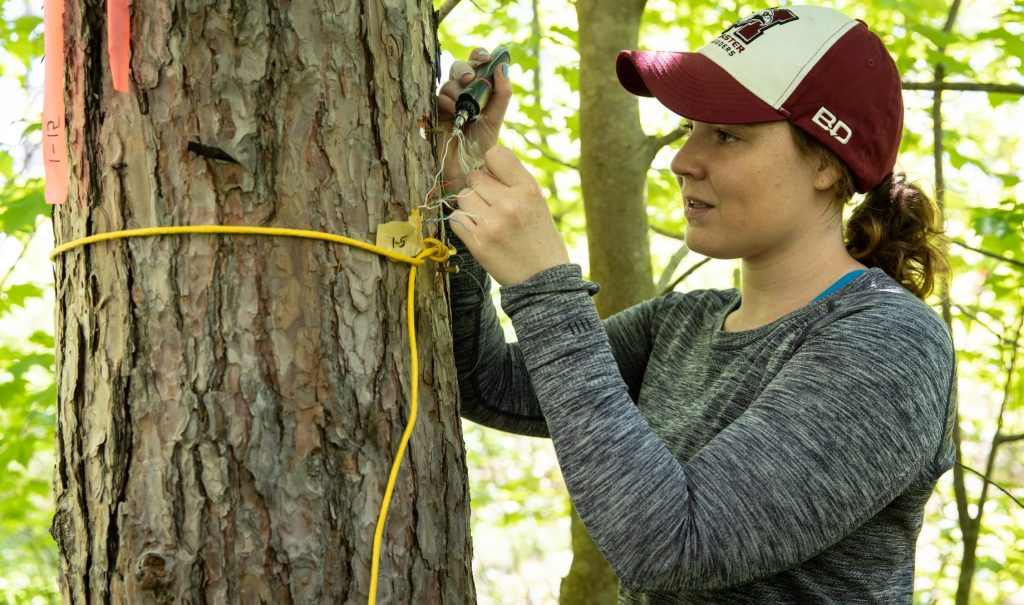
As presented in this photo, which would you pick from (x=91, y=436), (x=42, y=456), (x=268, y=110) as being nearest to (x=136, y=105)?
(x=268, y=110)

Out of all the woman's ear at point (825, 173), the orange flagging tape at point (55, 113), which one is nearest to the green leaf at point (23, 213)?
the orange flagging tape at point (55, 113)

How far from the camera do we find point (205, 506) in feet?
3.29

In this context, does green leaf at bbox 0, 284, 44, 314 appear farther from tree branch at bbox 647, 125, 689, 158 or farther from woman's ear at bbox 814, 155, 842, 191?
woman's ear at bbox 814, 155, 842, 191

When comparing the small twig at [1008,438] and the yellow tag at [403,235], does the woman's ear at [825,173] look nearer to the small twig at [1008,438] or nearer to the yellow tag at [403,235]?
the yellow tag at [403,235]

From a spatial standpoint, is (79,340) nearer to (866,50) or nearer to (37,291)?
(866,50)

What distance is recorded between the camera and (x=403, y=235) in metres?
1.14

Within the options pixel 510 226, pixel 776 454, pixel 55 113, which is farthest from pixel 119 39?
pixel 776 454

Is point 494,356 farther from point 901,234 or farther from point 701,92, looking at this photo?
point 901,234

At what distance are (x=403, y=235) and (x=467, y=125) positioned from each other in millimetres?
387

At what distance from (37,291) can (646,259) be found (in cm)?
192

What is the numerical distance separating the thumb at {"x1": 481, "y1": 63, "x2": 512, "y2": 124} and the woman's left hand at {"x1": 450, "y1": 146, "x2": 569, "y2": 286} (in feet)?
0.86

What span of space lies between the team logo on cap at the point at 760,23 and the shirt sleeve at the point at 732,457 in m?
0.56

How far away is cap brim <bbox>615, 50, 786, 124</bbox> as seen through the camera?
1388 mm

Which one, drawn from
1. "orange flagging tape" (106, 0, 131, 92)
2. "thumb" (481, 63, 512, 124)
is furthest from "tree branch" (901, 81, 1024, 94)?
"orange flagging tape" (106, 0, 131, 92)
